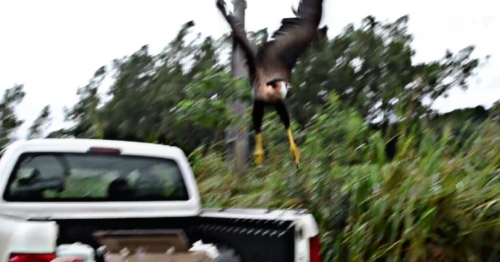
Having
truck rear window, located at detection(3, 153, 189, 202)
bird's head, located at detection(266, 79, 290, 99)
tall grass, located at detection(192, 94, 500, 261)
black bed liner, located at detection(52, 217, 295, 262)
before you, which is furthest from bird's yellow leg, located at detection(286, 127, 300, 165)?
black bed liner, located at detection(52, 217, 295, 262)

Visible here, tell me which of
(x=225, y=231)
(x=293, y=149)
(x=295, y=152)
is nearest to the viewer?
(x=225, y=231)

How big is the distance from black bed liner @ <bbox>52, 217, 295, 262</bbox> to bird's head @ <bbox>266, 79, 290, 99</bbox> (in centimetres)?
402

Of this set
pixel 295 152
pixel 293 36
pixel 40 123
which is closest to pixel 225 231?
pixel 295 152

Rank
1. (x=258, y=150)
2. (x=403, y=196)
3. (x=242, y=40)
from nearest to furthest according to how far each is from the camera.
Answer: (x=403, y=196)
(x=242, y=40)
(x=258, y=150)

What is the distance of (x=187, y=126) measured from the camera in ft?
38.3

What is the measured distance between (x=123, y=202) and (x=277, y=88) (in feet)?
14.2

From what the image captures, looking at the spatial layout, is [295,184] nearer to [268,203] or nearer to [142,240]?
[268,203]

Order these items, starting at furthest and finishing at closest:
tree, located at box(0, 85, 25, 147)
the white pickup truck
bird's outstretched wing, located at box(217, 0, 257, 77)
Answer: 1. tree, located at box(0, 85, 25, 147)
2. bird's outstretched wing, located at box(217, 0, 257, 77)
3. the white pickup truck

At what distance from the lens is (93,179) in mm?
5215

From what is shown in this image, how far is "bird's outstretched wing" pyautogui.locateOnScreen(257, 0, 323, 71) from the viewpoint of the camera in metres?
9.12

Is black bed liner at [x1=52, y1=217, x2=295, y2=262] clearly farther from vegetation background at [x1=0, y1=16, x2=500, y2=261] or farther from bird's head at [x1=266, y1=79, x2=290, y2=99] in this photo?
bird's head at [x1=266, y1=79, x2=290, y2=99]

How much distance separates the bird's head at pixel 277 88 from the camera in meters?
9.20

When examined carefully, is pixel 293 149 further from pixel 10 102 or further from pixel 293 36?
pixel 10 102

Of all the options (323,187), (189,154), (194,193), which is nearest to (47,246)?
(194,193)
